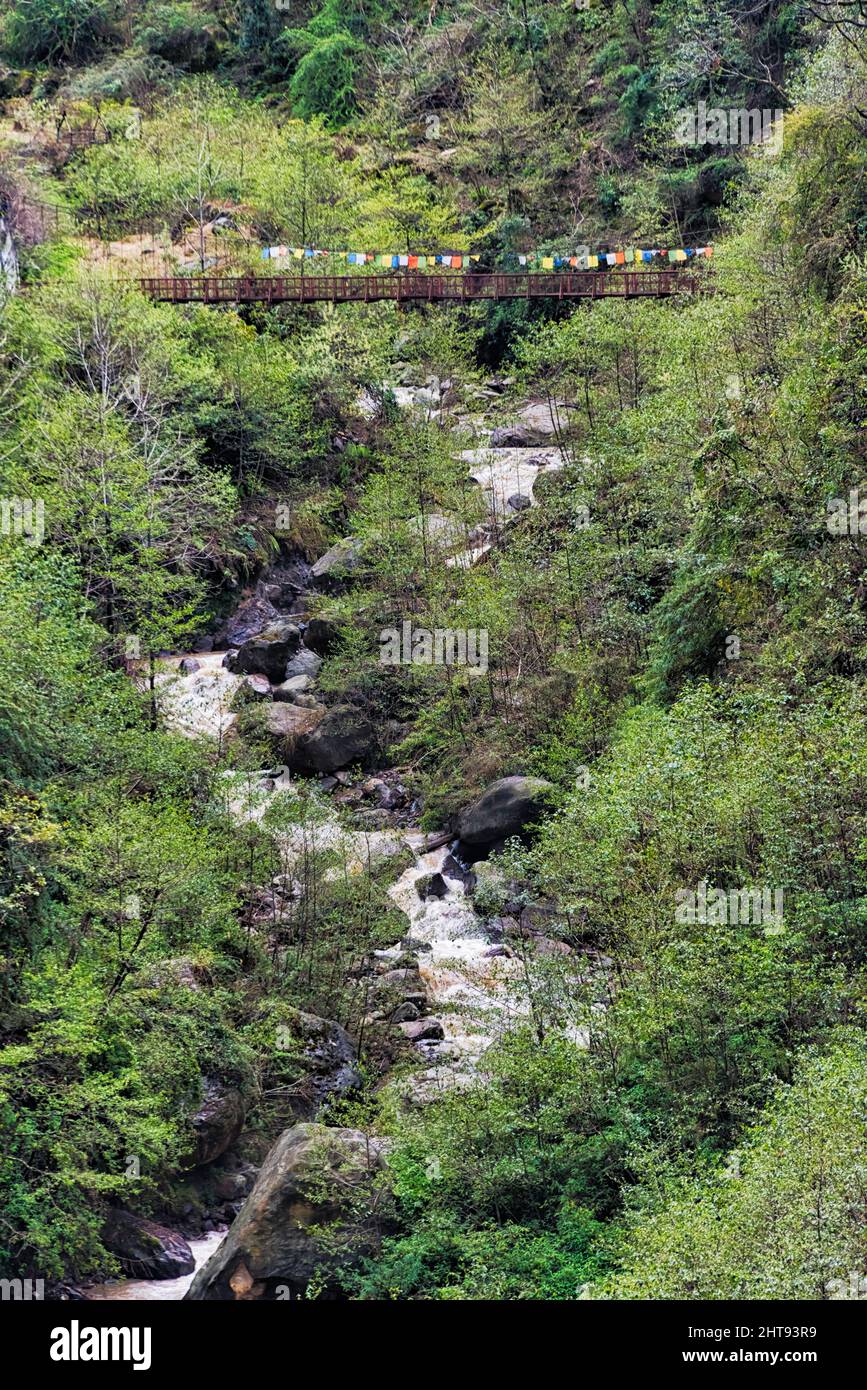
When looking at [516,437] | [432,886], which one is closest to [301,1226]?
[432,886]

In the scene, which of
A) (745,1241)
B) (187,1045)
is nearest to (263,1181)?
(187,1045)

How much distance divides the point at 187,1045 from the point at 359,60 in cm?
5666

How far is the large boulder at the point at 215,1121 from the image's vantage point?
20.9 metres

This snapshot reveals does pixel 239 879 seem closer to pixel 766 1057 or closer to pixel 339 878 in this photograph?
pixel 339 878

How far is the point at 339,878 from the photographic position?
26.4m

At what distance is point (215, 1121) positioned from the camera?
830 inches

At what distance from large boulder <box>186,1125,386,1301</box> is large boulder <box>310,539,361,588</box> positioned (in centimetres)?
2254

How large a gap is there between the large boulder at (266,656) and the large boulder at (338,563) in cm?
254

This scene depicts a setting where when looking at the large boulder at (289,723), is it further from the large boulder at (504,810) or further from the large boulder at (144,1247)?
the large boulder at (144,1247)

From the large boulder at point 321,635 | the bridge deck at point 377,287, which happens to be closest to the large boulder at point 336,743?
the large boulder at point 321,635

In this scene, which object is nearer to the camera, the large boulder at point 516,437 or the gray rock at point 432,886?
the gray rock at point 432,886

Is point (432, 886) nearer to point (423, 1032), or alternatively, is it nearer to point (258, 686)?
point (423, 1032)

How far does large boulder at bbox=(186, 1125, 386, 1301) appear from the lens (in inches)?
673
